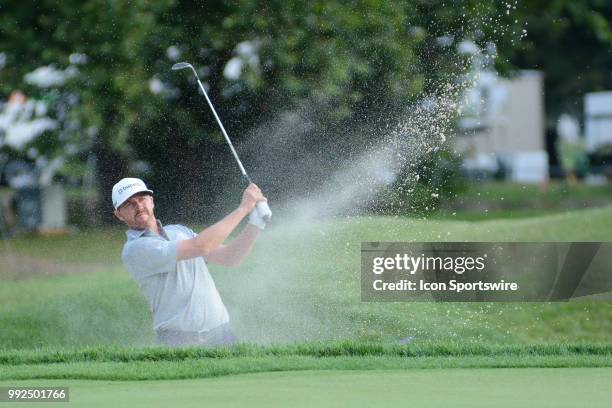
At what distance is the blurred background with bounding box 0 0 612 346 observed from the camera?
30.5 feet

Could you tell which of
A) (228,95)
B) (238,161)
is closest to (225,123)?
(228,95)

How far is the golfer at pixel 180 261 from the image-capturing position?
8070 mm

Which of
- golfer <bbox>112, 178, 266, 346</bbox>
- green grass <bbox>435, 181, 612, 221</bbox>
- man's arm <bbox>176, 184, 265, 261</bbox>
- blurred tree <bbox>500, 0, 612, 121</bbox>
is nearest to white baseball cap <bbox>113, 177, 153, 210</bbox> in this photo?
golfer <bbox>112, 178, 266, 346</bbox>

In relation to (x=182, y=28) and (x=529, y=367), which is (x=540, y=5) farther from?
(x=529, y=367)

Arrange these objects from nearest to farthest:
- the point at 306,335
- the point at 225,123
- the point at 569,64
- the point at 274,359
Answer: the point at 274,359 < the point at 306,335 < the point at 225,123 < the point at 569,64

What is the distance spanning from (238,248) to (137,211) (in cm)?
70

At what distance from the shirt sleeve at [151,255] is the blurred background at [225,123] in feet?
2.72

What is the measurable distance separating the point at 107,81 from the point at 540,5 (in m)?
7.67

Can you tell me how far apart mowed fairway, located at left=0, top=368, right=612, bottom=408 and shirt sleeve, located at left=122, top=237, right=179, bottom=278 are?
131 centimetres

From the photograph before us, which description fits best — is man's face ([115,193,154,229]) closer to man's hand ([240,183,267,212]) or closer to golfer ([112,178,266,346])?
golfer ([112,178,266,346])

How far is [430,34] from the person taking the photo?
9727 millimetres

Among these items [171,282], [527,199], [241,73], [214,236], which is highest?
[241,73]

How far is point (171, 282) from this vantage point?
26.9 feet

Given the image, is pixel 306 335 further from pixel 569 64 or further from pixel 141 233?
pixel 569 64
